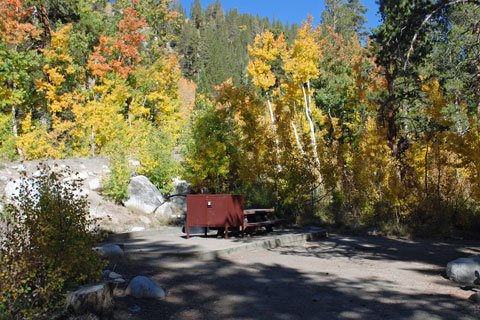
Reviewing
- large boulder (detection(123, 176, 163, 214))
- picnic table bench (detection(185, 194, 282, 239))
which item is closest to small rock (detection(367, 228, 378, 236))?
picnic table bench (detection(185, 194, 282, 239))

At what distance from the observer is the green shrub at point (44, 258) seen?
3.40 meters

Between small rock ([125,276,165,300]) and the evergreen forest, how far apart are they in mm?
4687

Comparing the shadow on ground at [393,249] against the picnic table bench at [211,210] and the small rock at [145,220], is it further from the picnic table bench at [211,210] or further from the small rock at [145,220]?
the small rock at [145,220]

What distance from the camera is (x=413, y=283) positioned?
5.52 m

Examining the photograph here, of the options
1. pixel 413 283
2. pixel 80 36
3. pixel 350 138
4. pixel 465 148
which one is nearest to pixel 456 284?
pixel 413 283

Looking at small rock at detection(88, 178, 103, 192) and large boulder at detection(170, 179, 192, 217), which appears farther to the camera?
large boulder at detection(170, 179, 192, 217)

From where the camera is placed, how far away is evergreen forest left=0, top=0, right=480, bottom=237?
35.2ft

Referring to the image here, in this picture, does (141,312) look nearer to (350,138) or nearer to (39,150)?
(39,150)

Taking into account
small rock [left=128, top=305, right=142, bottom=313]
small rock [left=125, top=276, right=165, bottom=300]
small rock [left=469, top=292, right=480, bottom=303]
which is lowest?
small rock [left=469, top=292, right=480, bottom=303]

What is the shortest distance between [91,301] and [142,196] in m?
10.1

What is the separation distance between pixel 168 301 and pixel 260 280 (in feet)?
5.55

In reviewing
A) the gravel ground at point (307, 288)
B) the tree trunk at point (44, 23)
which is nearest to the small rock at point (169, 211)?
the gravel ground at point (307, 288)

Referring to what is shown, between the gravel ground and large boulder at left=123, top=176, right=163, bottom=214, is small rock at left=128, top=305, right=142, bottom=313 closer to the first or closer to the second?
the gravel ground

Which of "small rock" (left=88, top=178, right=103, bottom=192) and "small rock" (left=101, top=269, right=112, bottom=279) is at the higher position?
"small rock" (left=88, top=178, right=103, bottom=192)
